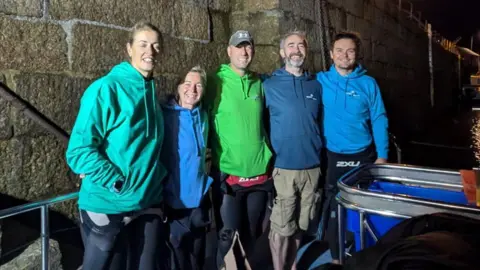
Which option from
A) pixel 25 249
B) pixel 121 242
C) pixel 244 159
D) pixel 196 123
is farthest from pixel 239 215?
pixel 25 249

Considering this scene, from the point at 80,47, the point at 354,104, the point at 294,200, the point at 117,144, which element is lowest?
the point at 294,200

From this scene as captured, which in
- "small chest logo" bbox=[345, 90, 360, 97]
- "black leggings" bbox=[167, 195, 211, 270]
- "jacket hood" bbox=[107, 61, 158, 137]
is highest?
"jacket hood" bbox=[107, 61, 158, 137]

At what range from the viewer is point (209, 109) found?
3.41 meters

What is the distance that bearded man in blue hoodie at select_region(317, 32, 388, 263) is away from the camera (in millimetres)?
3742

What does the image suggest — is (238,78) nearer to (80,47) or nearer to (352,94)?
(352,94)

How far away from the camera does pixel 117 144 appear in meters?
2.62

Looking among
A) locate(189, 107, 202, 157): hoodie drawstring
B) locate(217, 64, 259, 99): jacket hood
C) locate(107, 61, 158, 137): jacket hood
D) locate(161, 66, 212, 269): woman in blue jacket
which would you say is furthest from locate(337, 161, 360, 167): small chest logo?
locate(107, 61, 158, 137): jacket hood

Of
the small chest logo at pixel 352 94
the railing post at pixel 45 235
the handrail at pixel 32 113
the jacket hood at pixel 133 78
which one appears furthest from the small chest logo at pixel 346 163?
the railing post at pixel 45 235

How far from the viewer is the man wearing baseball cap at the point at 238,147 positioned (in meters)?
3.36

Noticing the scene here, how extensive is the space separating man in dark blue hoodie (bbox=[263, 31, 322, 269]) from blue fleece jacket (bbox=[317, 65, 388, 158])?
0.64 feet

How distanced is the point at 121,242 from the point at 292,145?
4.73 ft

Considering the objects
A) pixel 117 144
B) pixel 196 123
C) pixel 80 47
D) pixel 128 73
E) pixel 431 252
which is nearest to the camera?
pixel 431 252

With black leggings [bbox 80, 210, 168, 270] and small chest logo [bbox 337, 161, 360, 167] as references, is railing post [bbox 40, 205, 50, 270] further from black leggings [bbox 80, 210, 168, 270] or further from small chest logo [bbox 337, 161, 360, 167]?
small chest logo [bbox 337, 161, 360, 167]

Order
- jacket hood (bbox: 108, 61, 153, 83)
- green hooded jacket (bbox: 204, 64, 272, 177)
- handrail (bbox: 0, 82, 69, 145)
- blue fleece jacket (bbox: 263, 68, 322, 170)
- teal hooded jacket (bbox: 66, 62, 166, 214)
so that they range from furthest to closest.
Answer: blue fleece jacket (bbox: 263, 68, 322, 170), green hooded jacket (bbox: 204, 64, 272, 177), handrail (bbox: 0, 82, 69, 145), jacket hood (bbox: 108, 61, 153, 83), teal hooded jacket (bbox: 66, 62, 166, 214)
